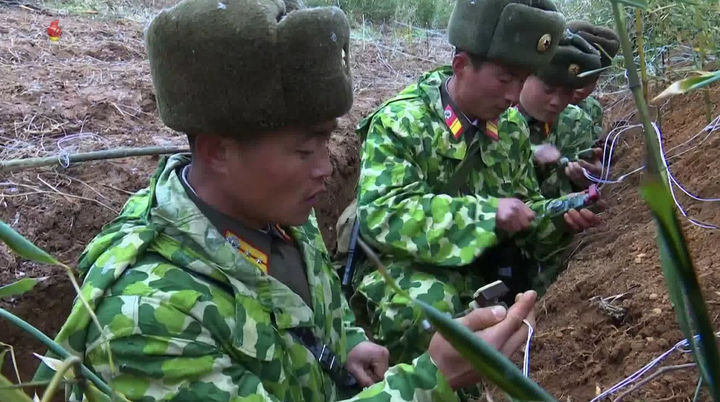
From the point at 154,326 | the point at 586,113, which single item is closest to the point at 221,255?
the point at 154,326

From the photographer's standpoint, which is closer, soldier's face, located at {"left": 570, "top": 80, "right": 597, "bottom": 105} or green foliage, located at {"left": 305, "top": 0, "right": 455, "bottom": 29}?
soldier's face, located at {"left": 570, "top": 80, "right": 597, "bottom": 105}

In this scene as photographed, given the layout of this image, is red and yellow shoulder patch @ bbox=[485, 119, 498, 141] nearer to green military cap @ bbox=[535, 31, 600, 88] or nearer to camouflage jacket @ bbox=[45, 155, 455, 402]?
green military cap @ bbox=[535, 31, 600, 88]

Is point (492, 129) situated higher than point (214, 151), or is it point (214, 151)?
point (214, 151)

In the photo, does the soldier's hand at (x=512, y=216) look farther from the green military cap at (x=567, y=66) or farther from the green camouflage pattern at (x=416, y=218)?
the green military cap at (x=567, y=66)

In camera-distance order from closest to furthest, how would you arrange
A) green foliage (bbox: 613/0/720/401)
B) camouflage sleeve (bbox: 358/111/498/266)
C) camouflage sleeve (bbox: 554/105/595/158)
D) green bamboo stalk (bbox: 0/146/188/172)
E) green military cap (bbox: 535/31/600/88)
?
green foliage (bbox: 613/0/720/401) < camouflage sleeve (bbox: 358/111/498/266) < green bamboo stalk (bbox: 0/146/188/172) < green military cap (bbox: 535/31/600/88) < camouflage sleeve (bbox: 554/105/595/158)

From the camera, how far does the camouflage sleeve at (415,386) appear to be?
4.62ft

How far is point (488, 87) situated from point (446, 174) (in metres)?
0.37

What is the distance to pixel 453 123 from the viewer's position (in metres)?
2.93

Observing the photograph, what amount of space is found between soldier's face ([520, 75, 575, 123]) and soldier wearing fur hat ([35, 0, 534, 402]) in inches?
88.4

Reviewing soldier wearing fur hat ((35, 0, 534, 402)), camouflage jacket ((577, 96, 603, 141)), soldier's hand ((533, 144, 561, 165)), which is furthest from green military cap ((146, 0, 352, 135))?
camouflage jacket ((577, 96, 603, 141))

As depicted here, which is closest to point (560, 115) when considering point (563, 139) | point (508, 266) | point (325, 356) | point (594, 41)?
point (563, 139)

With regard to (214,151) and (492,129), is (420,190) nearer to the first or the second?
(492,129)

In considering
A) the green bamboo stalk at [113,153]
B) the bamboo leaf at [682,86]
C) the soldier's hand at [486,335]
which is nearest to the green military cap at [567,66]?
the green bamboo stalk at [113,153]

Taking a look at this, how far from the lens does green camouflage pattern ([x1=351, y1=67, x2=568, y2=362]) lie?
2.73 meters
